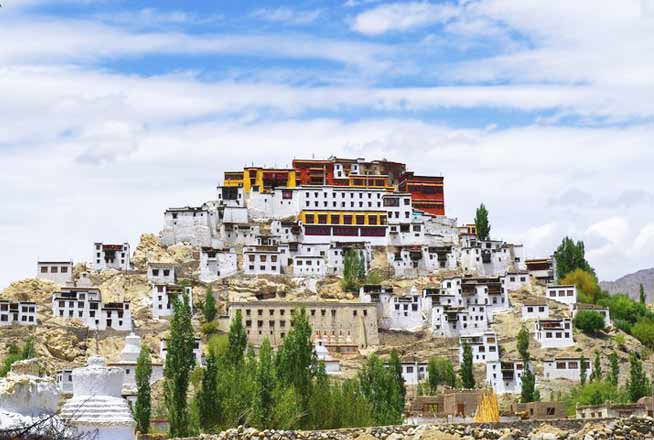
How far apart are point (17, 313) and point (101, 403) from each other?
2298 inches

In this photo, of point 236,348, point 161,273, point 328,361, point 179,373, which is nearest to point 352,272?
point 161,273

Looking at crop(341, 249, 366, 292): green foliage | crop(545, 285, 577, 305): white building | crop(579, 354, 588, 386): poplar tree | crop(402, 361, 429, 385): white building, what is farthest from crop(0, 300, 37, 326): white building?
crop(545, 285, 577, 305): white building

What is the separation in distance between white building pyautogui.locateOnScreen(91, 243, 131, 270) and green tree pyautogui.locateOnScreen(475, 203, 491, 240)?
24.8 meters

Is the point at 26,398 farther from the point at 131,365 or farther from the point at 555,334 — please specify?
the point at 555,334

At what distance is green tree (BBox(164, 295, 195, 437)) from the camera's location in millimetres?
34000

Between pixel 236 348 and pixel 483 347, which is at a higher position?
pixel 483 347

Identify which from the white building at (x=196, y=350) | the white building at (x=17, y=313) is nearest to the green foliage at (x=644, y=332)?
the white building at (x=196, y=350)

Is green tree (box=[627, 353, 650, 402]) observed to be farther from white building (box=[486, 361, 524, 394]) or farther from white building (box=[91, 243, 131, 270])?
white building (box=[91, 243, 131, 270])

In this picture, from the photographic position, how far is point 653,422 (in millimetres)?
19578

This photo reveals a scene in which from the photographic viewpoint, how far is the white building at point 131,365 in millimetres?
57556

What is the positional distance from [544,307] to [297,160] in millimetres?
24732

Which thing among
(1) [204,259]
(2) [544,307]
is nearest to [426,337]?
(2) [544,307]

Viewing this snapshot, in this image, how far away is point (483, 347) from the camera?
7506 cm

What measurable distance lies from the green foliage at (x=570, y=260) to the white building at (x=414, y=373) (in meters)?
21.1
